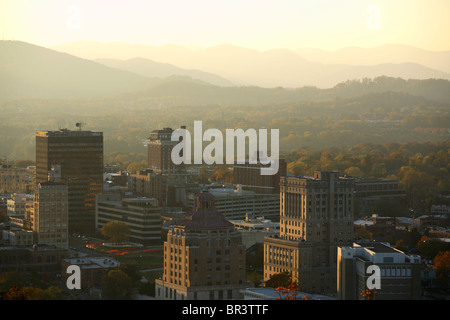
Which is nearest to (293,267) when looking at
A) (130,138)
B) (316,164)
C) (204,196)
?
(204,196)

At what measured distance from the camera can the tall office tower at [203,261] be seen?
156ft

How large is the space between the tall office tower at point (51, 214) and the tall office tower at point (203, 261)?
27161 millimetres

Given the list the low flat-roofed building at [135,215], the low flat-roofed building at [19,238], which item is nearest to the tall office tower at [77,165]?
the low flat-roofed building at [135,215]

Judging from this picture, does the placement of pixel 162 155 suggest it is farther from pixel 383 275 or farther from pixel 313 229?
pixel 383 275

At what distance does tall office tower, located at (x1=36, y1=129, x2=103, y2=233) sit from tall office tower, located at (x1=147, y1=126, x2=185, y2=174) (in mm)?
21299

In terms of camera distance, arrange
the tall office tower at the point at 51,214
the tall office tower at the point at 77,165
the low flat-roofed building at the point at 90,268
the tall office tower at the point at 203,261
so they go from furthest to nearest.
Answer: the tall office tower at the point at 77,165 < the tall office tower at the point at 51,214 < the low flat-roofed building at the point at 90,268 < the tall office tower at the point at 203,261

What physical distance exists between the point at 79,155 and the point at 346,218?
34.7m

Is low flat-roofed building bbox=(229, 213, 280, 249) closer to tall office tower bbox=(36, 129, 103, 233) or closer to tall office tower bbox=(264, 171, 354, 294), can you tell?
tall office tower bbox=(264, 171, 354, 294)

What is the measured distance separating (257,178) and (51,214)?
34442 millimetres

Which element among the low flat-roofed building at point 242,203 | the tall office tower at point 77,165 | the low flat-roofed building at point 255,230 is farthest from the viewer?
the low flat-roofed building at point 242,203

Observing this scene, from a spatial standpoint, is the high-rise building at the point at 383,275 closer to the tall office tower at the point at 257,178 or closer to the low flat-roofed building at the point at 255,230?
the low flat-roofed building at the point at 255,230

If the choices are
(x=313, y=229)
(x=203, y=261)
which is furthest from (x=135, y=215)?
(x=203, y=261)

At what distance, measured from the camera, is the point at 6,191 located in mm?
110562

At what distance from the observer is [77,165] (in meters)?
90.4
